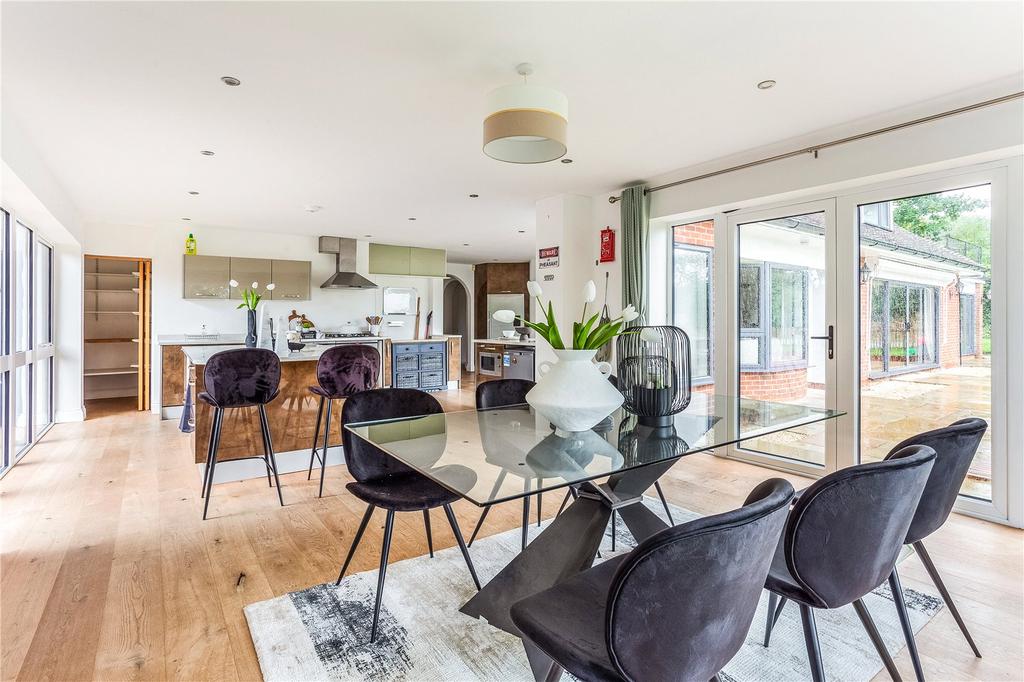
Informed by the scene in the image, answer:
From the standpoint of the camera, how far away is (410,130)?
3373 mm

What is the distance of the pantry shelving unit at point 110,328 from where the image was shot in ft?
23.9

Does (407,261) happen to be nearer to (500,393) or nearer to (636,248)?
(636,248)

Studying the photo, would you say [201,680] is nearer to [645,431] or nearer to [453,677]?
[453,677]

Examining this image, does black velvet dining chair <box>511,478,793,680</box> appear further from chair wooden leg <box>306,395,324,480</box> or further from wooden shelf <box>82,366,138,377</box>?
wooden shelf <box>82,366,138,377</box>

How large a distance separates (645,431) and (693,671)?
109cm

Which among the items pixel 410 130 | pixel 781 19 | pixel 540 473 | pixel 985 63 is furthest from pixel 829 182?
pixel 540 473

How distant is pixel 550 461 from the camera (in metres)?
1.56

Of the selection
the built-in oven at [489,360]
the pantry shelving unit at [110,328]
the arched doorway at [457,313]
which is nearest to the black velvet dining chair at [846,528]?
the built-in oven at [489,360]

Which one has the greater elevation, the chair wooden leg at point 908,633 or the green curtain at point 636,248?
the green curtain at point 636,248

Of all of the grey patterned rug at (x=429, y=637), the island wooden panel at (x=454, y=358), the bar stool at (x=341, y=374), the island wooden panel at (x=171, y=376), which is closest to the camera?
the grey patterned rug at (x=429, y=637)

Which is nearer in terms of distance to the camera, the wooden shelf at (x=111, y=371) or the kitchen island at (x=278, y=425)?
the kitchen island at (x=278, y=425)

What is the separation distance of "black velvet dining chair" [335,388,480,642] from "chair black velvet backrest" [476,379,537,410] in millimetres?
490

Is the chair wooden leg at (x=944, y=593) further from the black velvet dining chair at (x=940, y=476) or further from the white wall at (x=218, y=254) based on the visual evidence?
the white wall at (x=218, y=254)

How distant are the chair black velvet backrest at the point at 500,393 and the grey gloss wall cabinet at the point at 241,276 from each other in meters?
5.25
